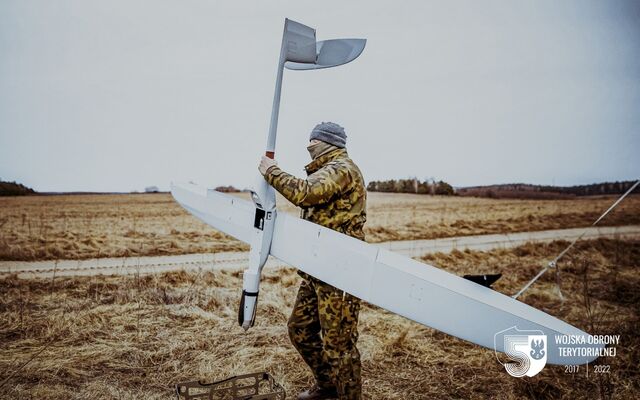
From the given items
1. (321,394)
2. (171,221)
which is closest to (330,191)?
(321,394)

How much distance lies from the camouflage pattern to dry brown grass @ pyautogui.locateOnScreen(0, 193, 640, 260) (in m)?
6.59

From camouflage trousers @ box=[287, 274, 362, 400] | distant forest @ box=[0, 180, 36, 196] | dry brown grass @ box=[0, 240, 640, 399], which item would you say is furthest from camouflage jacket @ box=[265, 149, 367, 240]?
distant forest @ box=[0, 180, 36, 196]

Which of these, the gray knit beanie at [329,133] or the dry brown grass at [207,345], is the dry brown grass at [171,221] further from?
the gray knit beanie at [329,133]

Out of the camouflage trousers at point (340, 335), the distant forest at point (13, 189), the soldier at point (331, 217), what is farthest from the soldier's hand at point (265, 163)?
the distant forest at point (13, 189)

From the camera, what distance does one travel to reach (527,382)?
11.6 feet

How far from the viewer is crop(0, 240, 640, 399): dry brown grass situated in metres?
3.51

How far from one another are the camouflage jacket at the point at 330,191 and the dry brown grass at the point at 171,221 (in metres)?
6.59

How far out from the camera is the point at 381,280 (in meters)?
2.65

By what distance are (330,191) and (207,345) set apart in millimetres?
2483

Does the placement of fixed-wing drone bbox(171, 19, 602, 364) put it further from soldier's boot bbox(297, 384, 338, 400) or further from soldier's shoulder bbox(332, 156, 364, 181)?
soldier's boot bbox(297, 384, 338, 400)

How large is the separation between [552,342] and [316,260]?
1536mm

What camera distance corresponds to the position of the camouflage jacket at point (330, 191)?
2.54 m

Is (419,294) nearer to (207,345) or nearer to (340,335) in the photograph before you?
(340,335)

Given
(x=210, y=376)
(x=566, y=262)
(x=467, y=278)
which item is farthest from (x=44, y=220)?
(x=566, y=262)
